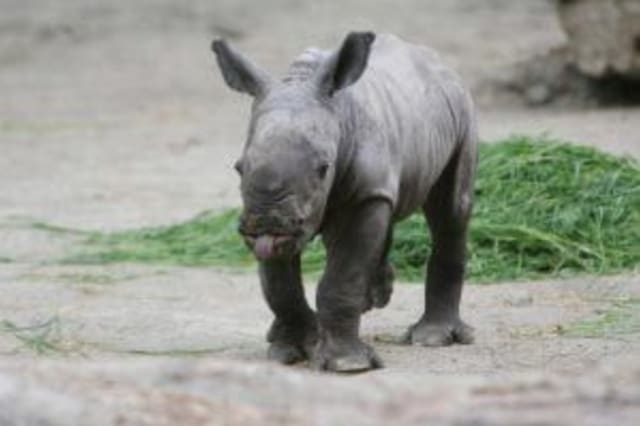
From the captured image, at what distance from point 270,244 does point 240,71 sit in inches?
31.2

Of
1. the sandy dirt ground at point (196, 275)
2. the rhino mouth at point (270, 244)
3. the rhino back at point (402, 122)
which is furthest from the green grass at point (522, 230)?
the rhino mouth at point (270, 244)

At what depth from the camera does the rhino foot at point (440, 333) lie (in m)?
7.48

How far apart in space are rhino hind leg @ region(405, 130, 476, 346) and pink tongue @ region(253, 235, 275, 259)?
1.50m

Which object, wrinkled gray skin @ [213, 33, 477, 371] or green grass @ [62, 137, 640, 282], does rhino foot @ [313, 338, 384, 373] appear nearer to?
wrinkled gray skin @ [213, 33, 477, 371]

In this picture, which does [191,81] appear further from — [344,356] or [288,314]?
[344,356]

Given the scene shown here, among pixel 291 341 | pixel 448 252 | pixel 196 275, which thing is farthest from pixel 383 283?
pixel 196 275

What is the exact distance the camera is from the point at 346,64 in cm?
655

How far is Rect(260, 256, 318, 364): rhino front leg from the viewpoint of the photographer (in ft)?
22.6

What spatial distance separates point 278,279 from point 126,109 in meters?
9.97

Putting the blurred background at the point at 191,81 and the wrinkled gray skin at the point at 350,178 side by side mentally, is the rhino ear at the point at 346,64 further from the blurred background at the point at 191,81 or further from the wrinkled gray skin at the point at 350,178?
the blurred background at the point at 191,81

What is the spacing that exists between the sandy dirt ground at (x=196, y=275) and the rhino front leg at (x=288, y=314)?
12 cm

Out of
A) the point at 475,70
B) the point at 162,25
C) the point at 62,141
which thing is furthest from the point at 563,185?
the point at 162,25

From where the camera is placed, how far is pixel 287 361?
6984mm

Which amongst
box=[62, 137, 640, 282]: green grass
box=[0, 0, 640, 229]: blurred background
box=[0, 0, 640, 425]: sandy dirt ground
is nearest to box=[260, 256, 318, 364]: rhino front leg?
box=[0, 0, 640, 425]: sandy dirt ground
